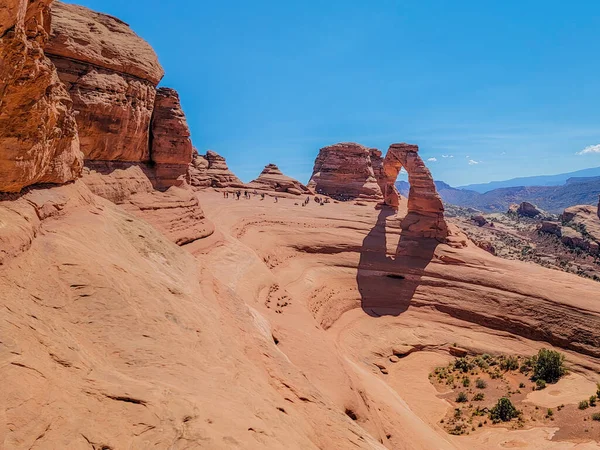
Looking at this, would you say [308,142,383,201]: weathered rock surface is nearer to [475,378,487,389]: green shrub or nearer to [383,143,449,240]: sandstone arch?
[383,143,449,240]: sandstone arch

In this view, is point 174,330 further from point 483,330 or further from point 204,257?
point 483,330

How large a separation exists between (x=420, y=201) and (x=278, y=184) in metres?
31.4

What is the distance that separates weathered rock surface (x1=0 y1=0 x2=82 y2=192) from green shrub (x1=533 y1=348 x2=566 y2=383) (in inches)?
1014

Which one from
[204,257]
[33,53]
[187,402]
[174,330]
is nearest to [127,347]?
[174,330]

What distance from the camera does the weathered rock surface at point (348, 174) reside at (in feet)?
208

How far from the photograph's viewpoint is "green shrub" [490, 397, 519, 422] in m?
16.7

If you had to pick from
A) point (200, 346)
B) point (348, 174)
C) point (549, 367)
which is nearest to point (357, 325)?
point (549, 367)

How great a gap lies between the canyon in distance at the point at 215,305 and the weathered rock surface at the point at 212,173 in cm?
1987

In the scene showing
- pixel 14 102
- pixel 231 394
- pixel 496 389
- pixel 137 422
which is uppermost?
pixel 14 102

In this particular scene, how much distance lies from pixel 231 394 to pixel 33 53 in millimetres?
7579

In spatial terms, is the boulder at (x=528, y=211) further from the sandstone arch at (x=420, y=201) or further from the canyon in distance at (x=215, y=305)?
the sandstone arch at (x=420, y=201)

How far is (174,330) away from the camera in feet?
23.9

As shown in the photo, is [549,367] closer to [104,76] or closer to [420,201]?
[420,201]

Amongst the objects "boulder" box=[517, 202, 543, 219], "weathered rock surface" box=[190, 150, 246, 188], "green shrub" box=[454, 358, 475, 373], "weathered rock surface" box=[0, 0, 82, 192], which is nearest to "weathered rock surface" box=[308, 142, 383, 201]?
"weathered rock surface" box=[190, 150, 246, 188]
